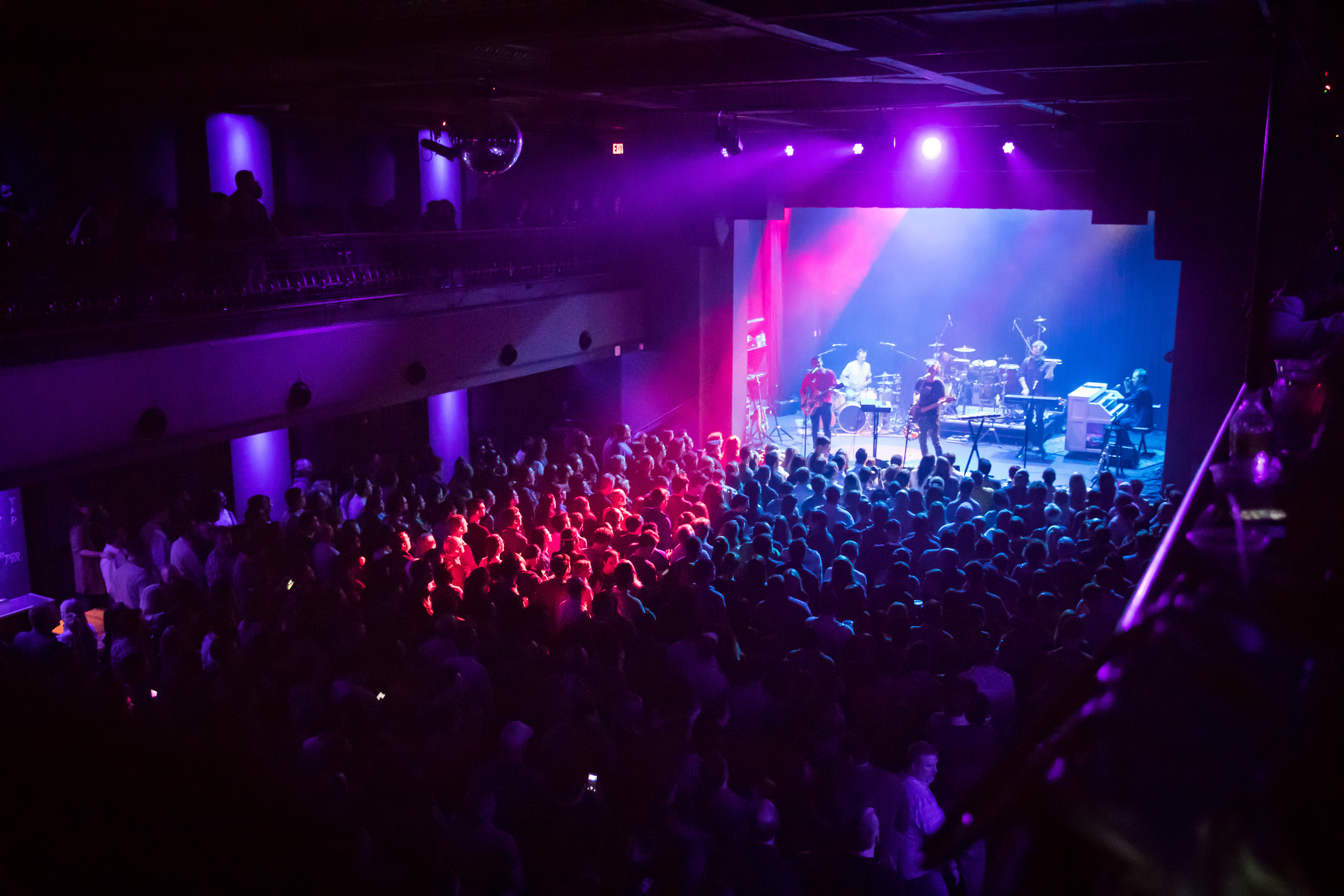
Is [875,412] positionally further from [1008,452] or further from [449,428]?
[449,428]

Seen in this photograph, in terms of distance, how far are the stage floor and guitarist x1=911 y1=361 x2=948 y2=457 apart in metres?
0.49

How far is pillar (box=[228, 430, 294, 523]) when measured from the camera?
10867 millimetres

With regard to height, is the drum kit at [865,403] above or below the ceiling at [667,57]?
below

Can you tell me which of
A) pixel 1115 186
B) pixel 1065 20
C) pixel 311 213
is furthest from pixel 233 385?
pixel 1115 186

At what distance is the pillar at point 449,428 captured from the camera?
13.1 meters

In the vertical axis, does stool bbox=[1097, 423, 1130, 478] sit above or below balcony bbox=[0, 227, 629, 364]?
below

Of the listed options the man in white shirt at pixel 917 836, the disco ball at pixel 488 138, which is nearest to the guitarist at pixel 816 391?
the disco ball at pixel 488 138

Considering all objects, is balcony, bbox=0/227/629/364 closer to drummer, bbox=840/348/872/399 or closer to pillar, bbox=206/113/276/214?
pillar, bbox=206/113/276/214

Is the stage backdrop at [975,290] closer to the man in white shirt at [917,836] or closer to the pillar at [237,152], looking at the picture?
the pillar at [237,152]

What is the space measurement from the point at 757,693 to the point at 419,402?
904 centimetres

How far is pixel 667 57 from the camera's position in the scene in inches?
289

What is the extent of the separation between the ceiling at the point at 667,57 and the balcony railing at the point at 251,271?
1.32 meters

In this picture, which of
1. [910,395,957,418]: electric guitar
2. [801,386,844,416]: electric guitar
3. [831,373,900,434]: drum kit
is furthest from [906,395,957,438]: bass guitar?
[801,386,844,416]: electric guitar

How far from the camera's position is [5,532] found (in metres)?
9.39
